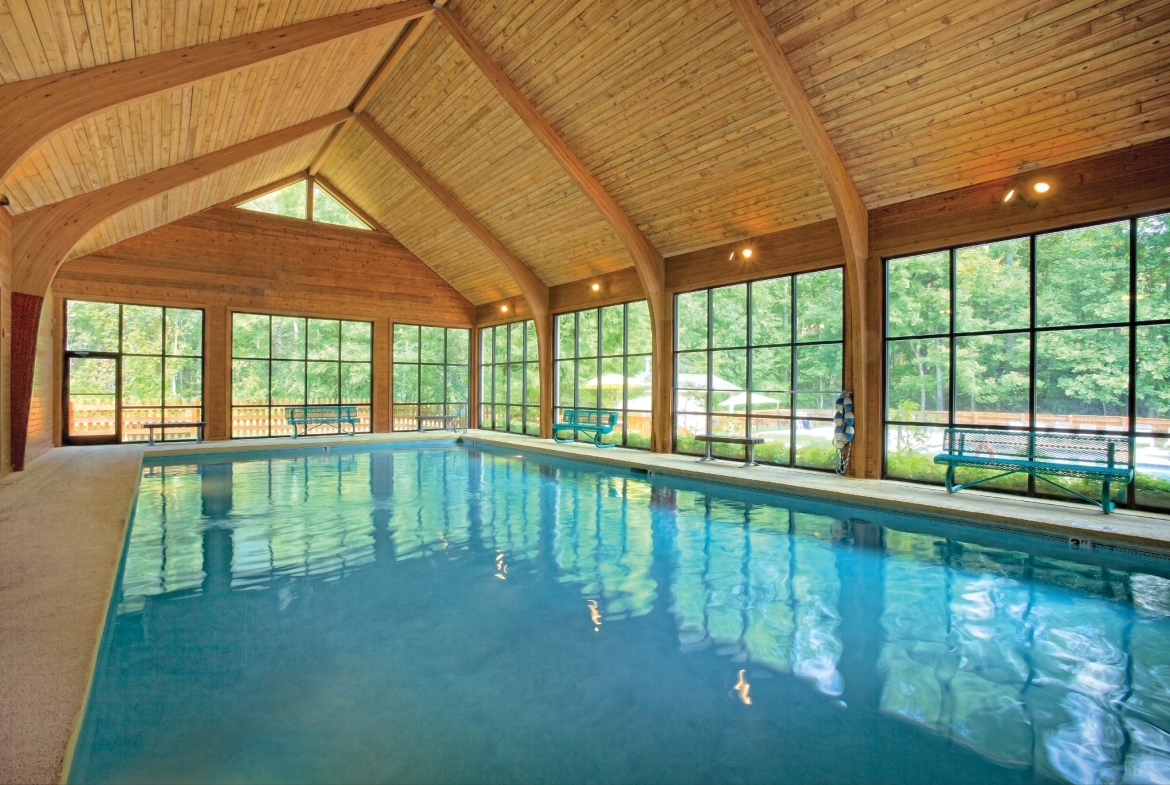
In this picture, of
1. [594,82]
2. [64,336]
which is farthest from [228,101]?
[64,336]

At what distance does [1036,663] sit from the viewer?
10.2ft

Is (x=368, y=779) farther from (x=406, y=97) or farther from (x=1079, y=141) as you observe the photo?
(x=406, y=97)

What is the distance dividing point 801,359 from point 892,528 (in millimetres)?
3363

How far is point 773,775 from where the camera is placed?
2229 millimetres

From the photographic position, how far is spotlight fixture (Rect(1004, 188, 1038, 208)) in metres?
6.41

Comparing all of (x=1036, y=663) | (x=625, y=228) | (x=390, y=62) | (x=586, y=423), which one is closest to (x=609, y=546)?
(x=1036, y=663)

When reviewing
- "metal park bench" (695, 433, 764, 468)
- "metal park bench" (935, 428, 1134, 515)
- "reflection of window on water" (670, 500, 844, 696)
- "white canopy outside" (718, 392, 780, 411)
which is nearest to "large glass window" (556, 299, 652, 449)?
"white canopy outside" (718, 392, 780, 411)

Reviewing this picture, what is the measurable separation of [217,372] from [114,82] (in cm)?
821

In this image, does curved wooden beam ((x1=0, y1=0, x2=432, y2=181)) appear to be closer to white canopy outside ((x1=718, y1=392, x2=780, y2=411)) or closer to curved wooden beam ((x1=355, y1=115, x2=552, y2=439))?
curved wooden beam ((x1=355, y1=115, x2=552, y2=439))

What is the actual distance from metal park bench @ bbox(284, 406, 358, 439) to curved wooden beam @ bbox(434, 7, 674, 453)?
23.8 feet

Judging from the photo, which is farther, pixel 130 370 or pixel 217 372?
pixel 217 372

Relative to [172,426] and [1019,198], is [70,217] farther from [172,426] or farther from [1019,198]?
[1019,198]

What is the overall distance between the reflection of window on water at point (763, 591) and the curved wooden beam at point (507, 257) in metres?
7.22

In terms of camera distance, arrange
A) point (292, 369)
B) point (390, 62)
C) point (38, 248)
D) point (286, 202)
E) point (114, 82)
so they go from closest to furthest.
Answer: point (114, 82) → point (38, 248) → point (390, 62) → point (286, 202) → point (292, 369)
